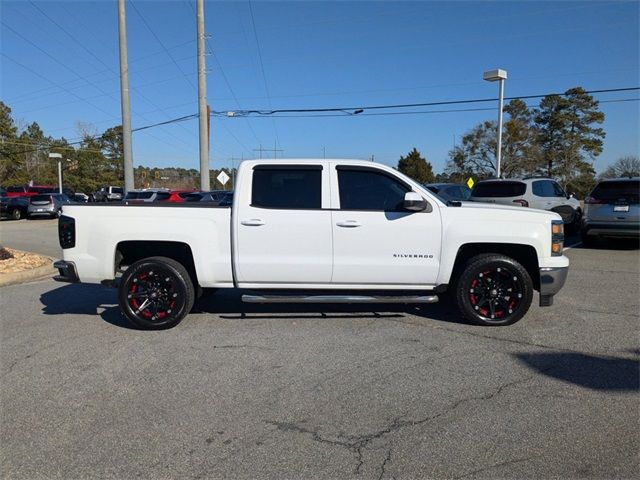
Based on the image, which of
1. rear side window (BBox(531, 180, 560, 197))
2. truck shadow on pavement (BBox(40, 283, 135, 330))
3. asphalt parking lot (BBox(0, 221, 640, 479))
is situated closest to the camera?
asphalt parking lot (BBox(0, 221, 640, 479))

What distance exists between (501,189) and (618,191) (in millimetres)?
2826

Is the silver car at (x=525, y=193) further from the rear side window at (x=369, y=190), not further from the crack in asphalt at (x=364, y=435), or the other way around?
the crack in asphalt at (x=364, y=435)

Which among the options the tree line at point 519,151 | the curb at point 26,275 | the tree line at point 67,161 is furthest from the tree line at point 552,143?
the curb at point 26,275

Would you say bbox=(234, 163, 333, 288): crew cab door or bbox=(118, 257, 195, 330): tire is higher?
bbox=(234, 163, 333, 288): crew cab door

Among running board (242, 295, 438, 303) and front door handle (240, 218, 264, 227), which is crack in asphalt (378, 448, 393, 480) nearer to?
running board (242, 295, 438, 303)

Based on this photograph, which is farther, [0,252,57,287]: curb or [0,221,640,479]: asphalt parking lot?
[0,252,57,287]: curb

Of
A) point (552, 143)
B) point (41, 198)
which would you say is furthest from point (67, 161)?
point (552, 143)

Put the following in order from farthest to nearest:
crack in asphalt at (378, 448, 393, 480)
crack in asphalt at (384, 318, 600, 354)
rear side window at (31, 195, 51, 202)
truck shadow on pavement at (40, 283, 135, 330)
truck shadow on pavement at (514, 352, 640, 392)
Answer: rear side window at (31, 195, 51, 202)
truck shadow on pavement at (40, 283, 135, 330)
crack in asphalt at (384, 318, 600, 354)
truck shadow on pavement at (514, 352, 640, 392)
crack in asphalt at (378, 448, 393, 480)

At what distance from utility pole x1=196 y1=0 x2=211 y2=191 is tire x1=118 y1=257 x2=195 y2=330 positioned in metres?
20.5

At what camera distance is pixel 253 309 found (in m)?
6.60

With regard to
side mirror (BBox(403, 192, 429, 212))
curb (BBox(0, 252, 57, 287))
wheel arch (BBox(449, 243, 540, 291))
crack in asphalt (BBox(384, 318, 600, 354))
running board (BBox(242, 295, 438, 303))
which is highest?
side mirror (BBox(403, 192, 429, 212))

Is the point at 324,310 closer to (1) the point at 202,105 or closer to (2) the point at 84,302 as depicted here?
(2) the point at 84,302

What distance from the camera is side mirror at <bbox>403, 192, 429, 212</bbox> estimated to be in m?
5.47

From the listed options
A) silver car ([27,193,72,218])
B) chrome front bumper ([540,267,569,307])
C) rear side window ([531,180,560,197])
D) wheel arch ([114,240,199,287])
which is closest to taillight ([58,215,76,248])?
wheel arch ([114,240,199,287])
